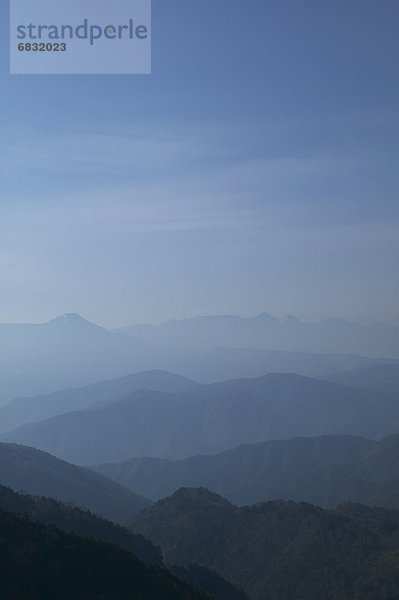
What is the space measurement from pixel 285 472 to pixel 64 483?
185 ft

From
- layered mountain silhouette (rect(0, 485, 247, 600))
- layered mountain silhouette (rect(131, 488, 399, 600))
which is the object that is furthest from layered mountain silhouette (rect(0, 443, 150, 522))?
layered mountain silhouette (rect(0, 485, 247, 600))

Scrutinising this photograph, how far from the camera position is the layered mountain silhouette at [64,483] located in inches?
2643

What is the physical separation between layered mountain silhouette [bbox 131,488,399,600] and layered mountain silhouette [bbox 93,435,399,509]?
38008 mm

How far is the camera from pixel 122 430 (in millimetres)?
186625

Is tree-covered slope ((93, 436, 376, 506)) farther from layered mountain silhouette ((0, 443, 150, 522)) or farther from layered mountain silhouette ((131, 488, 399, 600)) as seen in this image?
layered mountain silhouette ((131, 488, 399, 600))

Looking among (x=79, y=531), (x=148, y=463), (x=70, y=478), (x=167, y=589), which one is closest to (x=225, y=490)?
(x=148, y=463)

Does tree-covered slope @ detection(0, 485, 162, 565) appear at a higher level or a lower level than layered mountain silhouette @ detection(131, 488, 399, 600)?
higher

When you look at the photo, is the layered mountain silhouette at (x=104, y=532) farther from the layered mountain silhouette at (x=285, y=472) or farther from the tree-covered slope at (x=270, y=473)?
the tree-covered slope at (x=270, y=473)

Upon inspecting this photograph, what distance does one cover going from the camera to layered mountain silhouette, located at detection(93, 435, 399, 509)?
299 ft

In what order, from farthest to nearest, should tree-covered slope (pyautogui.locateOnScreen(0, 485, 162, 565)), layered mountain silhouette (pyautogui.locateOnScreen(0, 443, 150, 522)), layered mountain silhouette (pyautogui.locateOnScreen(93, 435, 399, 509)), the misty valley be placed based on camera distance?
1. layered mountain silhouette (pyautogui.locateOnScreen(93, 435, 399, 509))
2. layered mountain silhouette (pyautogui.locateOnScreen(0, 443, 150, 522))
3. tree-covered slope (pyautogui.locateOnScreen(0, 485, 162, 565))
4. the misty valley

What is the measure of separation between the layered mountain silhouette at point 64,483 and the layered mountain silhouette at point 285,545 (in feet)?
41.3

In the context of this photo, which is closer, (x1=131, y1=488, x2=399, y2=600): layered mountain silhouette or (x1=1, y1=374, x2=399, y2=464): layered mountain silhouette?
(x1=131, y1=488, x2=399, y2=600): layered mountain silhouette

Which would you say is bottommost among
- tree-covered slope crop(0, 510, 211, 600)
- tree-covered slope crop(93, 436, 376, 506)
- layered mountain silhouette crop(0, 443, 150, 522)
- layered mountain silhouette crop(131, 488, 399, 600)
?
tree-covered slope crop(93, 436, 376, 506)

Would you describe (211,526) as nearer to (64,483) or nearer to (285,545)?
(285,545)
